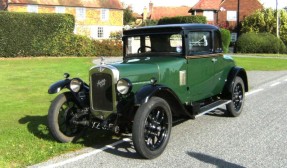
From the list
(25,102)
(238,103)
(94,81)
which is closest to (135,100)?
(94,81)

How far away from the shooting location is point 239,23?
169 feet

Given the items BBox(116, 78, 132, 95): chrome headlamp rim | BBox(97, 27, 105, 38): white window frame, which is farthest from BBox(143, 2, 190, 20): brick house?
BBox(116, 78, 132, 95): chrome headlamp rim

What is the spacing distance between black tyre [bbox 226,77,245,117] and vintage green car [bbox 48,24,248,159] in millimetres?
58

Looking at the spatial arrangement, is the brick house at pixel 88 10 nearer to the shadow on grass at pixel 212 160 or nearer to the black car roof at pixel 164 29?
the black car roof at pixel 164 29

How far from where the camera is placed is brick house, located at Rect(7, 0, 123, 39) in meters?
47.2

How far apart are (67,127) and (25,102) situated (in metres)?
3.95

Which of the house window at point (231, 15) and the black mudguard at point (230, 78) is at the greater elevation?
the house window at point (231, 15)

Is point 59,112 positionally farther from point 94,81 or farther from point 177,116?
point 177,116

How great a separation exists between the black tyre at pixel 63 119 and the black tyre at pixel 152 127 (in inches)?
57.0

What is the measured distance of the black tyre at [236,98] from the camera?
794cm

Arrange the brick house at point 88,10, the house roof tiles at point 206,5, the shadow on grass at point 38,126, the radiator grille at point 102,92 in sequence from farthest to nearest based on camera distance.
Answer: the house roof tiles at point 206,5
the brick house at point 88,10
the shadow on grass at point 38,126
the radiator grille at point 102,92

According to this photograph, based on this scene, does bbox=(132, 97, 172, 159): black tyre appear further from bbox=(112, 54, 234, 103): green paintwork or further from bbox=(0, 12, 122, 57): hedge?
bbox=(0, 12, 122, 57): hedge

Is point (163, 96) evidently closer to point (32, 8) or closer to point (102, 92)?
point (102, 92)

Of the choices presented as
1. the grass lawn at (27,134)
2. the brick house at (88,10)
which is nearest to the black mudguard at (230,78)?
the grass lawn at (27,134)
